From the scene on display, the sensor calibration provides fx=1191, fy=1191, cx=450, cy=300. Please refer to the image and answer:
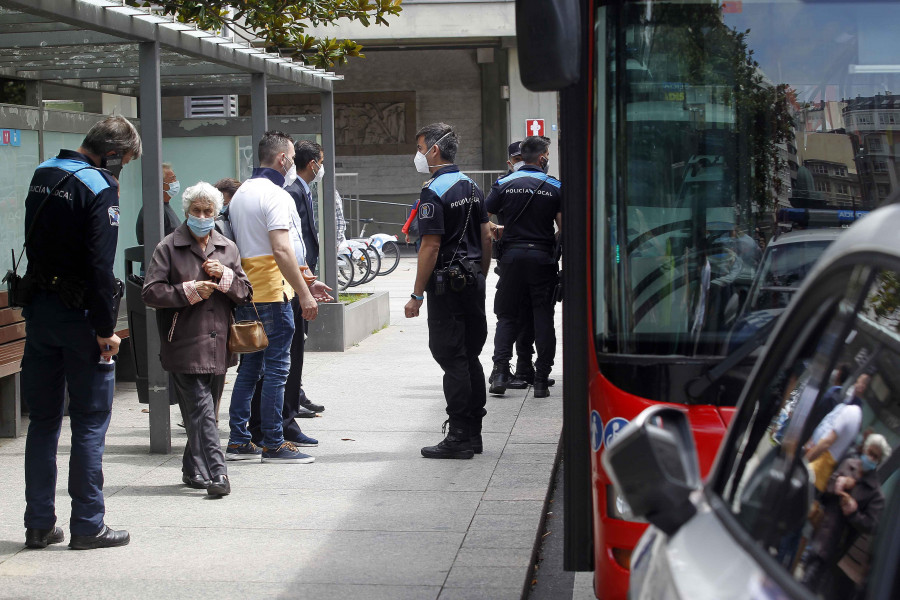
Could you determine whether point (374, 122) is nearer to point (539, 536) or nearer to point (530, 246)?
point (530, 246)

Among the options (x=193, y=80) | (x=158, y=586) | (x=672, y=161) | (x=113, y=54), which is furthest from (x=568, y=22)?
(x=193, y=80)

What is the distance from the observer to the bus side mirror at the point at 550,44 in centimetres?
357

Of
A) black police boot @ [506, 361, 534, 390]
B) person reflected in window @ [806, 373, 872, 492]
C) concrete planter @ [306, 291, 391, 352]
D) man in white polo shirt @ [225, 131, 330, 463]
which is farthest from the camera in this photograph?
concrete planter @ [306, 291, 391, 352]

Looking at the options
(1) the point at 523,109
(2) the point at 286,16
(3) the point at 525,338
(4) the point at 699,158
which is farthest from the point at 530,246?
(1) the point at 523,109

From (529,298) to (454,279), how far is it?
246 cm

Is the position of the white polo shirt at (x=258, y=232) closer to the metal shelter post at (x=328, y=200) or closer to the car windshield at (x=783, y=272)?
the car windshield at (x=783, y=272)

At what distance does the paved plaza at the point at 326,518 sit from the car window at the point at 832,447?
2599mm

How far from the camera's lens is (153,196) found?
693cm

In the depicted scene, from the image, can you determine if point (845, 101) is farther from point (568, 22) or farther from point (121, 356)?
point (121, 356)

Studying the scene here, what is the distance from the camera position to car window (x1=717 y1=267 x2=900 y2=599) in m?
1.76

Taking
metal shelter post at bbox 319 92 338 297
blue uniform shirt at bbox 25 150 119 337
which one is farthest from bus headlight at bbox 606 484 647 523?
metal shelter post at bbox 319 92 338 297

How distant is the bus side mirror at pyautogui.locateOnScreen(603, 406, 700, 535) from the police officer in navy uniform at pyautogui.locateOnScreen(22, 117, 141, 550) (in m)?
3.31

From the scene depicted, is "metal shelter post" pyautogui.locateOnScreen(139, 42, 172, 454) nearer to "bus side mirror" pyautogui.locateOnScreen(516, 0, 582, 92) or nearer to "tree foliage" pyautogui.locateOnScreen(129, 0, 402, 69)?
"tree foliage" pyautogui.locateOnScreen(129, 0, 402, 69)

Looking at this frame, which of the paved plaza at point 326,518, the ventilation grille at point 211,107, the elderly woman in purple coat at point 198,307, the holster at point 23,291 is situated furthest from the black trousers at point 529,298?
the ventilation grille at point 211,107
